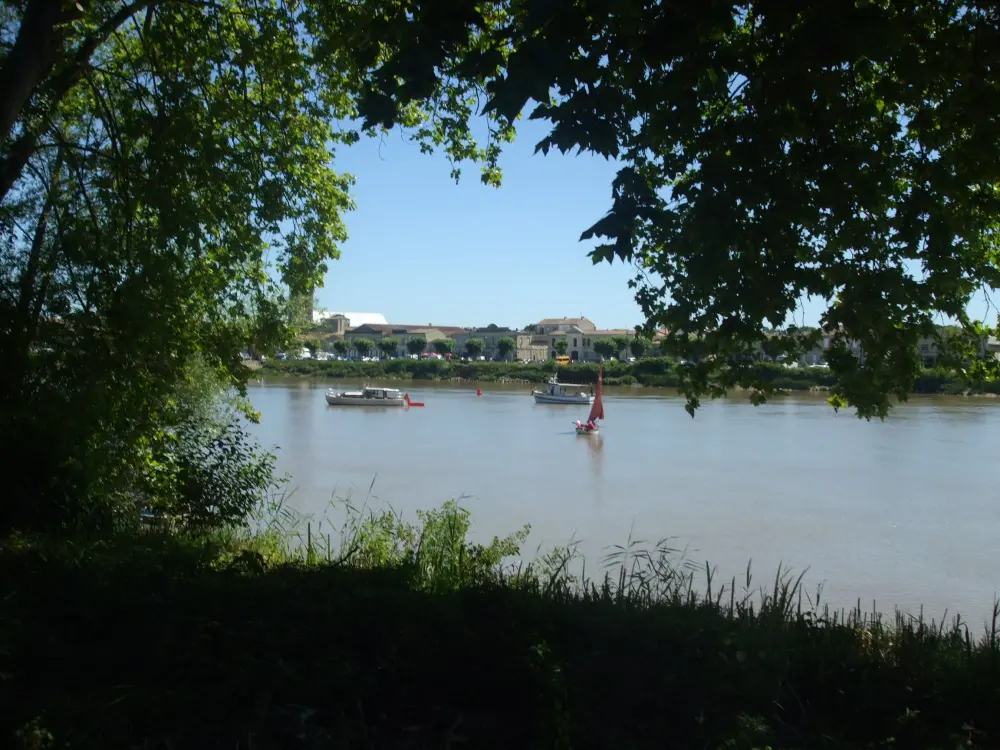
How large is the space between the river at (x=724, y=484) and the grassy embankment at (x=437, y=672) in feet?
17.8

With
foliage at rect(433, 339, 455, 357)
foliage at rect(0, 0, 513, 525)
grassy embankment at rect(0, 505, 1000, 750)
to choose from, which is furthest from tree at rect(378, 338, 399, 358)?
grassy embankment at rect(0, 505, 1000, 750)

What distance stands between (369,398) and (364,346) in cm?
3671

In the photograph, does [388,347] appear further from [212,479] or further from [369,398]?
[212,479]

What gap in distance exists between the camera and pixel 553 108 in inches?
155

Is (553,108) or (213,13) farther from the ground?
(213,13)

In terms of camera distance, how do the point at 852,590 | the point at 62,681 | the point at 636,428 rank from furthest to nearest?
the point at 636,428
the point at 852,590
the point at 62,681

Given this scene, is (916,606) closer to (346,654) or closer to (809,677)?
(809,677)

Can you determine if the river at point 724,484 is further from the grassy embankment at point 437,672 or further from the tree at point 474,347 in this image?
the tree at point 474,347

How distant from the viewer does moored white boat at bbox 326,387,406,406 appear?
39188 millimetres

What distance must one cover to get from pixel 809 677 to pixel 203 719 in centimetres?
239

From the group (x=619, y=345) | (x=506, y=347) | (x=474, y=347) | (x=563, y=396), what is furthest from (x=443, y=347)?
(x=563, y=396)

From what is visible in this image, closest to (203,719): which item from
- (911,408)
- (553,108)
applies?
(553,108)

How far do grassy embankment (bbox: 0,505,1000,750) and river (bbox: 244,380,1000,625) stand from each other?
5.44 m

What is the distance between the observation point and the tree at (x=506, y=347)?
77.0m
